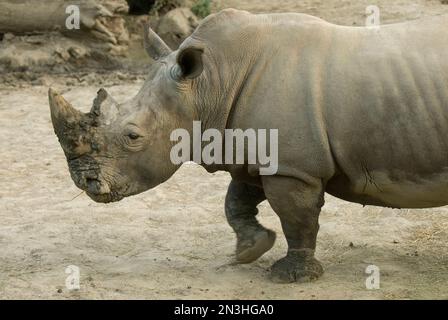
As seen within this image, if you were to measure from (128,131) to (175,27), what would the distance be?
23.6ft

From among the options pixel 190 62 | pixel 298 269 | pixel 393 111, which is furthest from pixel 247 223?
pixel 393 111

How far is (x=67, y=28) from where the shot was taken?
12.3 metres

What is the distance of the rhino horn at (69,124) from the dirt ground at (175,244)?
34.9 inches

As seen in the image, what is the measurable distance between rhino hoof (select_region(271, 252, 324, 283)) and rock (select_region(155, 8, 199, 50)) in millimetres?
6993

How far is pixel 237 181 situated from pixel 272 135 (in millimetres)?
784

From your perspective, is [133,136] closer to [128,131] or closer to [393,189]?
[128,131]

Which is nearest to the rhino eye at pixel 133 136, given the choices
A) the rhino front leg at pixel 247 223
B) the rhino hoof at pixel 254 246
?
the rhino front leg at pixel 247 223

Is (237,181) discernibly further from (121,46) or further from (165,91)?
(121,46)

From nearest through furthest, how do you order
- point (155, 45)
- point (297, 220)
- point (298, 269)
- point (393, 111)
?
point (393, 111)
point (297, 220)
point (298, 269)
point (155, 45)

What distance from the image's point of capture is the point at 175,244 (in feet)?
22.7

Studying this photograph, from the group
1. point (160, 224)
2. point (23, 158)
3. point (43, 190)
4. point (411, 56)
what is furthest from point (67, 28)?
point (411, 56)

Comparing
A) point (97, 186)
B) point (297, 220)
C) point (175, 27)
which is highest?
point (97, 186)

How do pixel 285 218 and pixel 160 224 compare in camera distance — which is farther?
pixel 160 224

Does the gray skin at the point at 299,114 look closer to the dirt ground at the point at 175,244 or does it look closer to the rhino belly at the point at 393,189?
the rhino belly at the point at 393,189
